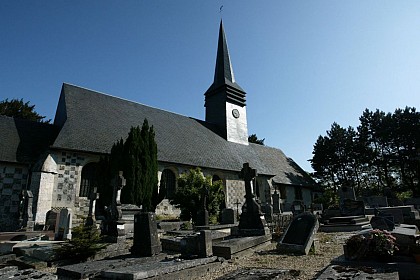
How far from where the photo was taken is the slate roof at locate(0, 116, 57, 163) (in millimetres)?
13932

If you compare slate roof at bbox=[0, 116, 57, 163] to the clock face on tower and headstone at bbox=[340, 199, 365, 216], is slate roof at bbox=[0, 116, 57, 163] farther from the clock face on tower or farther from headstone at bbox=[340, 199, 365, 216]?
headstone at bbox=[340, 199, 365, 216]

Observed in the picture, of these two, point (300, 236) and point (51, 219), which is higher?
point (51, 219)

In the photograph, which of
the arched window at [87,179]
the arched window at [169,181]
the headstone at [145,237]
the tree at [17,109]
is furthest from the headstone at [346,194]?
the tree at [17,109]

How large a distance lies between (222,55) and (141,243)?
2474cm

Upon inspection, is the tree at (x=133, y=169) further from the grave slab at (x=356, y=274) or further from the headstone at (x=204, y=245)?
the grave slab at (x=356, y=274)

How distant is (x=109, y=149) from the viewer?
15.4 m

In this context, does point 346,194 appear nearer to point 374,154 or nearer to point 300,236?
point 300,236

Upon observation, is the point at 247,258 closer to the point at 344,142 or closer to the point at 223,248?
the point at 223,248

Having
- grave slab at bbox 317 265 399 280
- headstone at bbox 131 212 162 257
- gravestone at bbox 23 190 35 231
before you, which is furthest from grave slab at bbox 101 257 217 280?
gravestone at bbox 23 190 35 231

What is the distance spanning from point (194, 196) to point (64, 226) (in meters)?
6.91

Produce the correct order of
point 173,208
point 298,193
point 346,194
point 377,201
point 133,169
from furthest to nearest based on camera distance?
point 298,193 → point 377,201 → point 173,208 → point 346,194 → point 133,169

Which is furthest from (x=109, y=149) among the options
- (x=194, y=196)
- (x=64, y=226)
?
(x=64, y=226)

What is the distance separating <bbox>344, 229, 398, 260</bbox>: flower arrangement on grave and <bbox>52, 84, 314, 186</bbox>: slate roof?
13.4 meters

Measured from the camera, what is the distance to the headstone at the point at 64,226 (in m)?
8.45
